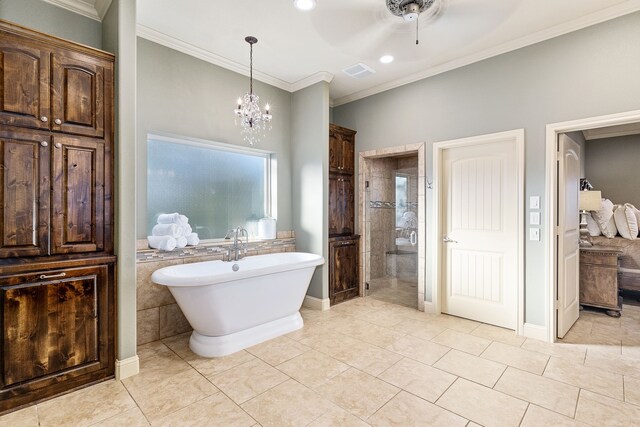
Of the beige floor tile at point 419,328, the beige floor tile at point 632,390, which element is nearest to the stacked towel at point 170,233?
the beige floor tile at point 419,328

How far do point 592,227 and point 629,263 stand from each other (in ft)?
2.01

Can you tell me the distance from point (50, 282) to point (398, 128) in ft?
12.7

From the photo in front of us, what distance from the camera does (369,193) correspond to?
473 cm

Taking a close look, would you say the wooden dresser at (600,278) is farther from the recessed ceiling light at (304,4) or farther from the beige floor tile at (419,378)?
the recessed ceiling light at (304,4)

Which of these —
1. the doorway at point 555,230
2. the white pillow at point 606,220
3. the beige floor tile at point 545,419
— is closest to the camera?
the beige floor tile at point 545,419

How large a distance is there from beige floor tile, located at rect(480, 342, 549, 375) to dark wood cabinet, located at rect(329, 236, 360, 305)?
6.30ft

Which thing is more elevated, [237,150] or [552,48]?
[552,48]

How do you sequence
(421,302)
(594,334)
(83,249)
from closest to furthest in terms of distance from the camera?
(83,249), (594,334), (421,302)

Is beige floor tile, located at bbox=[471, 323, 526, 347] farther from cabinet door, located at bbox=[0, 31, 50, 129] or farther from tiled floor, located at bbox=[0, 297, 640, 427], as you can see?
cabinet door, located at bbox=[0, 31, 50, 129]

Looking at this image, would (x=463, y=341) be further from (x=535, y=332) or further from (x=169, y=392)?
(x=169, y=392)

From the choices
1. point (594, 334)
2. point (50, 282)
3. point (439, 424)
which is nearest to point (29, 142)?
point (50, 282)

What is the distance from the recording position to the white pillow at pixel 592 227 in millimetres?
4496

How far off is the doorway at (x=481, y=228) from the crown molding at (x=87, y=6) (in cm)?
351

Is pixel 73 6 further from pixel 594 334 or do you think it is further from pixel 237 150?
pixel 594 334
